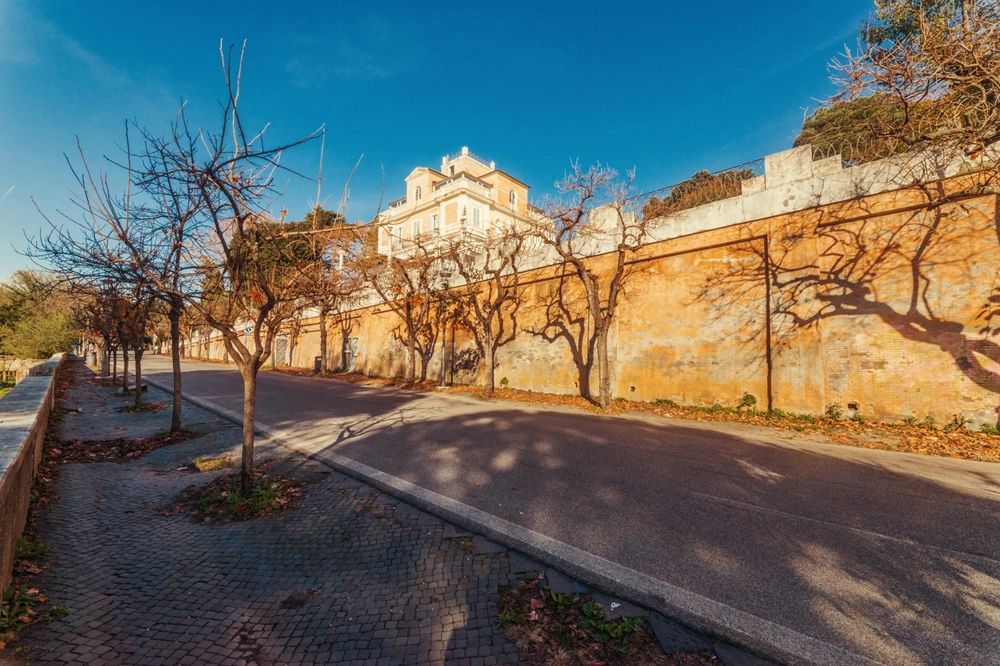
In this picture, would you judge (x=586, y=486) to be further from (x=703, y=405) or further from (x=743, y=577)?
(x=703, y=405)

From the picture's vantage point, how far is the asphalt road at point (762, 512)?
272 cm

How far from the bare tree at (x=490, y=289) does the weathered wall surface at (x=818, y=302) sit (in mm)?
3227

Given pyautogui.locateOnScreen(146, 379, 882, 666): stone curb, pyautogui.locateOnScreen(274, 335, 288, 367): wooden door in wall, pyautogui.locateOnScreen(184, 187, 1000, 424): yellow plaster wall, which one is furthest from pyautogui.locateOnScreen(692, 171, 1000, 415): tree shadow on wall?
pyautogui.locateOnScreen(274, 335, 288, 367): wooden door in wall

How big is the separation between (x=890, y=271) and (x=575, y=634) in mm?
10100

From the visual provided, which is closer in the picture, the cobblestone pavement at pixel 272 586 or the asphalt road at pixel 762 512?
the cobblestone pavement at pixel 272 586

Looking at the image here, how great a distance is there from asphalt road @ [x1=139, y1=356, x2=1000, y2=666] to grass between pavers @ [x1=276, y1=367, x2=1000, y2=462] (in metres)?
0.57

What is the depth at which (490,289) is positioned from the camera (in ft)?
54.0

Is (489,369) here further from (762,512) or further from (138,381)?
(138,381)

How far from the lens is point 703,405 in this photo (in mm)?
10547

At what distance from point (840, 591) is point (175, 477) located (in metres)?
7.96

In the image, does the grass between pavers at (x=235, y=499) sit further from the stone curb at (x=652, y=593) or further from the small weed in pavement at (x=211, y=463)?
the stone curb at (x=652, y=593)

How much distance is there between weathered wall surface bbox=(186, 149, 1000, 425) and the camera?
7738 millimetres

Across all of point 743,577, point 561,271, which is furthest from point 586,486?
point 561,271

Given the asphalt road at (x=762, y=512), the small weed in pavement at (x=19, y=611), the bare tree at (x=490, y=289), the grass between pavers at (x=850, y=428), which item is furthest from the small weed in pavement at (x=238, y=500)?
the bare tree at (x=490, y=289)
